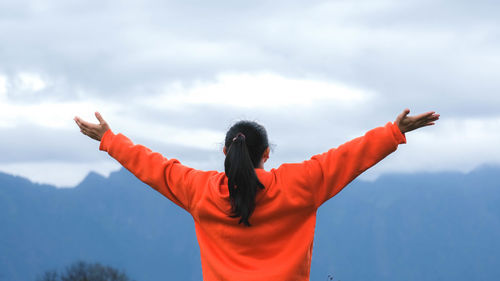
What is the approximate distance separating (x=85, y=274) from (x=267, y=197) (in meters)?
48.9

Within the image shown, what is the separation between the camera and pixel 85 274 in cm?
4984

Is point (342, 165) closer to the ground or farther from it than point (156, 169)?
closer to the ground

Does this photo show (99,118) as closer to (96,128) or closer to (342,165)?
(96,128)

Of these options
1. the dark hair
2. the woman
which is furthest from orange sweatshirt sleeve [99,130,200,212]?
the dark hair

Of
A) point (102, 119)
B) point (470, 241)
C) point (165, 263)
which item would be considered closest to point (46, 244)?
point (165, 263)

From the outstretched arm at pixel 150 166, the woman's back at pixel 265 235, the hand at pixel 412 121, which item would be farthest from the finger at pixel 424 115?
the outstretched arm at pixel 150 166

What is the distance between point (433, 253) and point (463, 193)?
947 inches

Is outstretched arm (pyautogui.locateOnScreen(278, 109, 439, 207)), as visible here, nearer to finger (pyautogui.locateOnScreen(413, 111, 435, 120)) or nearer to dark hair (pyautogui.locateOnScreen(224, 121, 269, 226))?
finger (pyautogui.locateOnScreen(413, 111, 435, 120))

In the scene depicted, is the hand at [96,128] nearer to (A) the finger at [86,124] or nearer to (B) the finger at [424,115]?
(A) the finger at [86,124]

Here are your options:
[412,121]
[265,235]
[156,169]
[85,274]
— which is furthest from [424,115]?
[85,274]

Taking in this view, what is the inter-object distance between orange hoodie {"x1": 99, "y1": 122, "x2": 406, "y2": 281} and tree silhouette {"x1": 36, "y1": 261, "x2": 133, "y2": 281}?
154ft

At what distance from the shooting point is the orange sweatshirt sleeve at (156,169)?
13.9 feet

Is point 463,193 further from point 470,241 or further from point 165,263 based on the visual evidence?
point 165,263

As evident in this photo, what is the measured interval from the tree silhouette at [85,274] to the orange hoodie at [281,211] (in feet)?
154
